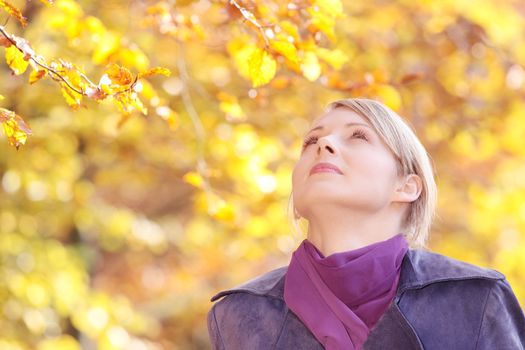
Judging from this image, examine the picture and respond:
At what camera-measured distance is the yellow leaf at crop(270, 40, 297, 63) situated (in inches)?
86.9

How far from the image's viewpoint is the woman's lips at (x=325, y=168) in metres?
2.11

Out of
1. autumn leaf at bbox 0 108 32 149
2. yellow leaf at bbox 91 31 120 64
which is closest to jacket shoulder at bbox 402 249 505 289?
autumn leaf at bbox 0 108 32 149

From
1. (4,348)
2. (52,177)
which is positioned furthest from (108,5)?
(4,348)

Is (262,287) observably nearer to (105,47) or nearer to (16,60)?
(16,60)

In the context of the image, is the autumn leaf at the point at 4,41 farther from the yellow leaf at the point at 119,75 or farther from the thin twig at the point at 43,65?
the yellow leaf at the point at 119,75

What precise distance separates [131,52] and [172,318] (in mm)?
6192

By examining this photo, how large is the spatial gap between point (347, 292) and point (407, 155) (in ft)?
1.46

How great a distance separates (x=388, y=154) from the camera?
7.14 feet

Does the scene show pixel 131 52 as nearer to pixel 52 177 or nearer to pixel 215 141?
pixel 215 141

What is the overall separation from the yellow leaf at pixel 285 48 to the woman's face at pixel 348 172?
217 mm

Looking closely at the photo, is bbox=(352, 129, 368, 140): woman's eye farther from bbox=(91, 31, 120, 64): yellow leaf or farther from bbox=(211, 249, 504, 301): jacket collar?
bbox=(91, 31, 120, 64): yellow leaf

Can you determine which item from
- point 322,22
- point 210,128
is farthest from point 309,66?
point 210,128

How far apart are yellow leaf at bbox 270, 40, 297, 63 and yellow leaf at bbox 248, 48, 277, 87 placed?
0.17 ft

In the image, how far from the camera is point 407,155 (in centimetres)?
222
